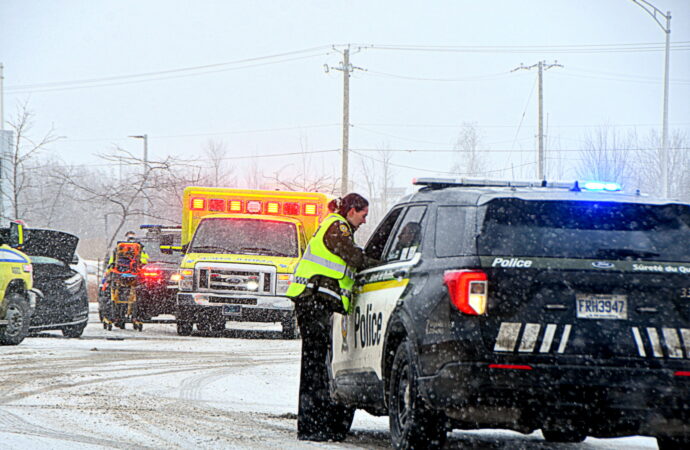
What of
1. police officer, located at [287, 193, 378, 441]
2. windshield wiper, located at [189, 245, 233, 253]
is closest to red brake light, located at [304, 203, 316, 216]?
windshield wiper, located at [189, 245, 233, 253]

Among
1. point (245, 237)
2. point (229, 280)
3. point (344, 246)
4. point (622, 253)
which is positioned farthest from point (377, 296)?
point (245, 237)

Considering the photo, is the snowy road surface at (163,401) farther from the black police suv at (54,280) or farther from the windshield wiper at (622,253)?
the windshield wiper at (622,253)

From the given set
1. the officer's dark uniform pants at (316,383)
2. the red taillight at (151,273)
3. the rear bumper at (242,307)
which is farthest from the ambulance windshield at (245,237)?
the officer's dark uniform pants at (316,383)

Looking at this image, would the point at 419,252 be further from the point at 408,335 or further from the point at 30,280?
the point at 30,280

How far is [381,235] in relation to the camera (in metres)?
8.42

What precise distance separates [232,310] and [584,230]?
568 inches

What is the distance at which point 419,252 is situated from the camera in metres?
7.05

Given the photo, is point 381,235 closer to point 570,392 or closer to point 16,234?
point 570,392

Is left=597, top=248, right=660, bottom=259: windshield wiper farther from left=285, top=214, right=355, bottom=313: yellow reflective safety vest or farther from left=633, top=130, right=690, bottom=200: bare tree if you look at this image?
left=633, top=130, right=690, bottom=200: bare tree

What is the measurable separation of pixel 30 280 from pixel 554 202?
12.7 m

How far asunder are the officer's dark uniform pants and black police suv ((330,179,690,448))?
189 cm

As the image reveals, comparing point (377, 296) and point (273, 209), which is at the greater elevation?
point (273, 209)

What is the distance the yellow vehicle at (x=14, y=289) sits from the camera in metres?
16.7

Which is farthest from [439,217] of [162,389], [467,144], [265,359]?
[467,144]
